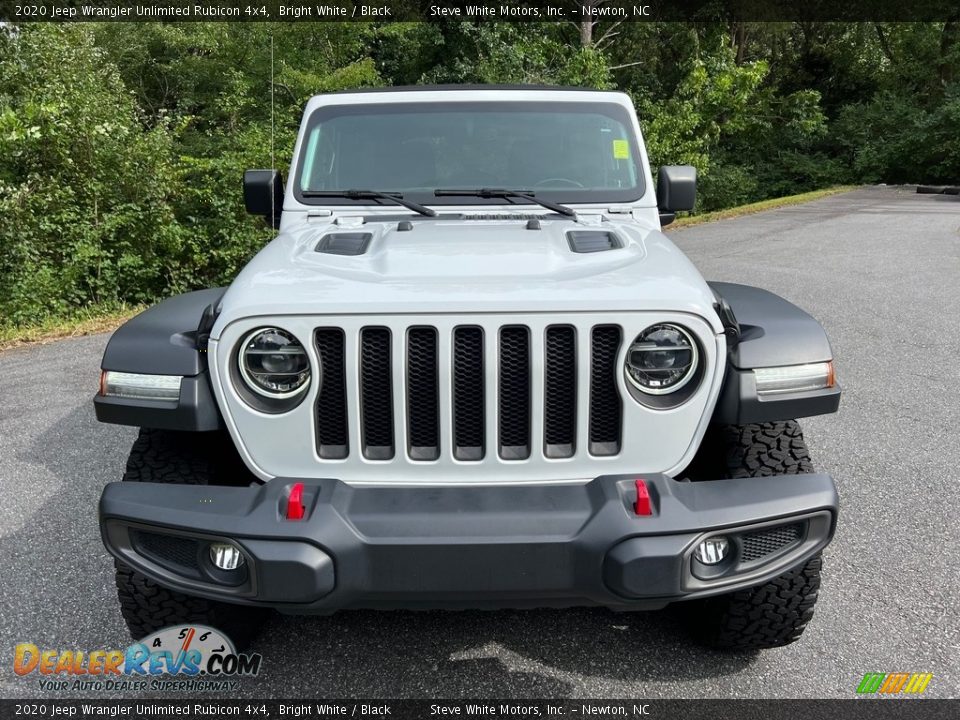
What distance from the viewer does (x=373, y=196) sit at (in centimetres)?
334

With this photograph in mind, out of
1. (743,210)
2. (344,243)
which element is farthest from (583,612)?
(743,210)

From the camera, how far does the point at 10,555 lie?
336 cm

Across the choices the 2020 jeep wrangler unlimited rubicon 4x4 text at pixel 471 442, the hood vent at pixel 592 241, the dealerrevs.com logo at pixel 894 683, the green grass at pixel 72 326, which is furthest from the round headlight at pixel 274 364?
the green grass at pixel 72 326

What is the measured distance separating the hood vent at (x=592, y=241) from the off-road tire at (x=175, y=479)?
1273 mm

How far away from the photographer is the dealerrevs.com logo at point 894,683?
253cm

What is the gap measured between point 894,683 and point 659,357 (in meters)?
1.32

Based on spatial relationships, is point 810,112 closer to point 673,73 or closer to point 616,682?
point 673,73

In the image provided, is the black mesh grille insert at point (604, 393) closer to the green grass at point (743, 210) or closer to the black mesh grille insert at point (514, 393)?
the black mesh grille insert at point (514, 393)

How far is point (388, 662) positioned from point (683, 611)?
104 centimetres

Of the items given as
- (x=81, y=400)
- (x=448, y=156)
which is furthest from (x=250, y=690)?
(x=81, y=400)

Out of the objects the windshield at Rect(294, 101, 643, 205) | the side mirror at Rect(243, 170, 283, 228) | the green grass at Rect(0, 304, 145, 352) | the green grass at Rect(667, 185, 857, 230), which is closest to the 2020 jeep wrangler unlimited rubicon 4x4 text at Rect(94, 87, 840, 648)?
the windshield at Rect(294, 101, 643, 205)

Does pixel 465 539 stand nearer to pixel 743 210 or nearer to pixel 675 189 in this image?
pixel 675 189

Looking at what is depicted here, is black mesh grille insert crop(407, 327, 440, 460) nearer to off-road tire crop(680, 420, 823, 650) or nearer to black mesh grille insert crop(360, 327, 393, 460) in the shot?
black mesh grille insert crop(360, 327, 393, 460)

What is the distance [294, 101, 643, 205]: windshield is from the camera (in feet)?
11.4
